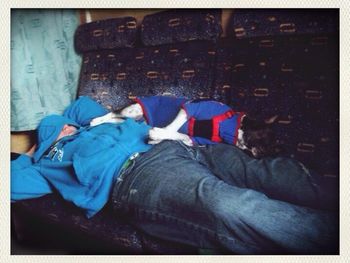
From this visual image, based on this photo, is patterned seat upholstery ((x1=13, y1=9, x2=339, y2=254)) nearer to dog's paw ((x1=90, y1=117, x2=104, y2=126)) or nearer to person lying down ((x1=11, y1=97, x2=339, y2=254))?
person lying down ((x1=11, y1=97, x2=339, y2=254))

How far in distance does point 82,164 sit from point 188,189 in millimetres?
333

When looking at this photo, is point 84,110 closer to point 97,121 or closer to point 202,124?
point 97,121

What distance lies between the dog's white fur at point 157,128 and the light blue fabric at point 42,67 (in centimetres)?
28

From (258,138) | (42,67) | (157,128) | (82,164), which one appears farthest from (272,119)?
(42,67)

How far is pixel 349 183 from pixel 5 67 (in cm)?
100

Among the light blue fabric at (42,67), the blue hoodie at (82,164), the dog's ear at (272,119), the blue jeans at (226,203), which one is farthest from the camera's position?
the light blue fabric at (42,67)

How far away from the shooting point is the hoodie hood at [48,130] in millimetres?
1108

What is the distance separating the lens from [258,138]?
3.16 feet

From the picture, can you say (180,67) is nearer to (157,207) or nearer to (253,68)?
(253,68)

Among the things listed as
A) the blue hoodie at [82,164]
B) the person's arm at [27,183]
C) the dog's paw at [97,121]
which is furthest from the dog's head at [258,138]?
the person's arm at [27,183]

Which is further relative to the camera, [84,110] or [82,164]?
[84,110]

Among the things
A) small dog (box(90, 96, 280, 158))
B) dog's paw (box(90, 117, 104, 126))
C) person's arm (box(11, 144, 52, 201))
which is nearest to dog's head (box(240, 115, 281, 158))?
small dog (box(90, 96, 280, 158))

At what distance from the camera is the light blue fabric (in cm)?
117

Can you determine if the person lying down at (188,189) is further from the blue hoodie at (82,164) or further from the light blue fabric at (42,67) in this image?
the light blue fabric at (42,67)
